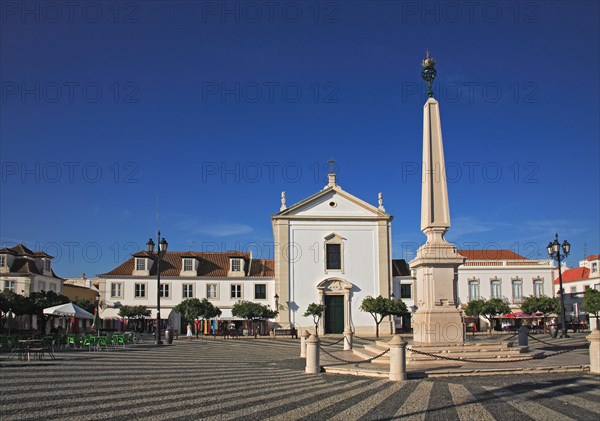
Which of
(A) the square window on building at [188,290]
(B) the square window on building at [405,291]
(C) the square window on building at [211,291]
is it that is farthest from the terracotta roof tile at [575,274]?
(A) the square window on building at [188,290]

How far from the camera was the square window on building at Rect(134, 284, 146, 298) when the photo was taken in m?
49.1

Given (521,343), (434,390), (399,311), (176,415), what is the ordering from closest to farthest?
1. (176,415)
2. (434,390)
3. (521,343)
4. (399,311)

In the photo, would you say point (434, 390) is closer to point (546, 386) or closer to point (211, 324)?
point (546, 386)

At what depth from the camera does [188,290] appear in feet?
163

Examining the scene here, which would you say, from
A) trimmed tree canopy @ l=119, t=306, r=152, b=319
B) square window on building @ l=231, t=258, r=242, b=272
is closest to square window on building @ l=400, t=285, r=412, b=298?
square window on building @ l=231, t=258, r=242, b=272

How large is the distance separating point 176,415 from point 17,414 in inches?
96.1

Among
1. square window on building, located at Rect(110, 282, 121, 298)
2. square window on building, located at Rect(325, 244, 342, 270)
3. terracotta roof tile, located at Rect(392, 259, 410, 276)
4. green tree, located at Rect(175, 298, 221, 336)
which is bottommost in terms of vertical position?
green tree, located at Rect(175, 298, 221, 336)

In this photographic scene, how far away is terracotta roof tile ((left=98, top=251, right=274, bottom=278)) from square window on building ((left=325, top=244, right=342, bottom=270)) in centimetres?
562

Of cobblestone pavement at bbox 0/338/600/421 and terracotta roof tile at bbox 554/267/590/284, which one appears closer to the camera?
cobblestone pavement at bbox 0/338/600/421

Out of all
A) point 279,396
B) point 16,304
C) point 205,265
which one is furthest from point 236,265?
point 279,396

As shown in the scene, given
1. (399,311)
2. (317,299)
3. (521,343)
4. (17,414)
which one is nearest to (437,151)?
(521,343)

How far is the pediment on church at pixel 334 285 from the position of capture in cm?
4659

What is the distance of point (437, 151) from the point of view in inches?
748

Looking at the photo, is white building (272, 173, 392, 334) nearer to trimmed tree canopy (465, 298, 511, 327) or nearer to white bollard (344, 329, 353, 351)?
trimmed tree canopy (465, 298, 511, 327)
